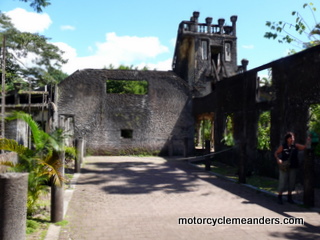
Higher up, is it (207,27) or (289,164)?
(207,27)

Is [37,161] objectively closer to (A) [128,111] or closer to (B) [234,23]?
(A) [128,111]

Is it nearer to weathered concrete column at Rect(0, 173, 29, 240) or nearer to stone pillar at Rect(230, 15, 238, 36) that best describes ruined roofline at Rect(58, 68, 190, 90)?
stone pillar at Rect(230, 15, 238, 36)

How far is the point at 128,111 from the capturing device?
17.5 m

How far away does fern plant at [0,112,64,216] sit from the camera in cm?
524

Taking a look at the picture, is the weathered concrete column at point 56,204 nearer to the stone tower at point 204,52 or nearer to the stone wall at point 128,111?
the stone wall at point 128,111

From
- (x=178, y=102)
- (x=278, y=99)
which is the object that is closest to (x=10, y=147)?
(x=278, y=99)

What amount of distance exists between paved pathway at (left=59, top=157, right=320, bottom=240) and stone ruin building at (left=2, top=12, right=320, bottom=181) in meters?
3.66

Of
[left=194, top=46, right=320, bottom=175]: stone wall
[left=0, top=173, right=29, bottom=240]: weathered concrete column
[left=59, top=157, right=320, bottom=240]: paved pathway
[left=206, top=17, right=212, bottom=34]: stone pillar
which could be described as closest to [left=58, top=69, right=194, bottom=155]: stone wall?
[left=194, top=46, right=320, bottom=175]: stone wall

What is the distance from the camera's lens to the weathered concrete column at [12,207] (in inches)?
139

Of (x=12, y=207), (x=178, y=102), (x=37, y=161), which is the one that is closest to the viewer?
(x=12, y=207)

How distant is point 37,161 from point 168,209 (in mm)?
2795

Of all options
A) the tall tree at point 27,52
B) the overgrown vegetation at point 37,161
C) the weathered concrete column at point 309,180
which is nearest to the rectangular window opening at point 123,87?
the tall tree at point 27,52

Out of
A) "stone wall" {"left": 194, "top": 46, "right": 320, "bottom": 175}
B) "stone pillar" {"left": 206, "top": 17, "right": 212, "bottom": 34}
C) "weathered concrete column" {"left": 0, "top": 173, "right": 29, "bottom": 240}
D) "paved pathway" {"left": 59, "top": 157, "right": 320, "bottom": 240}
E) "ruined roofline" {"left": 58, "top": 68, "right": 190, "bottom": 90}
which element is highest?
"stone pillar" {"left": 206, "top": 17, "right": 212, "bottom": 34}

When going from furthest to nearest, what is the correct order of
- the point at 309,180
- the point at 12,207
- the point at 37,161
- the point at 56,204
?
the point at 309,180 → the point at 37,161 → the point at 56,204 → the point at 12,207
